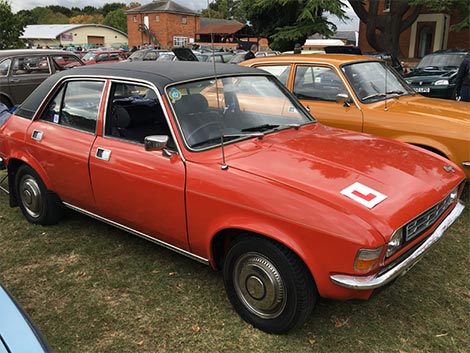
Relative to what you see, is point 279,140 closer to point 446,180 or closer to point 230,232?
point 230,232

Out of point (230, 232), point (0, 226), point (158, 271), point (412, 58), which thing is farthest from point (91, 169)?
point (412, 58)

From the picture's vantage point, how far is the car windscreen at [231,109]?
330 cm

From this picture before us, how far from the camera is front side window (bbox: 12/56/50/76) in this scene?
10.6m

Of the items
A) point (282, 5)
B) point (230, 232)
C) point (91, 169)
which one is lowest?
point (230, 232)

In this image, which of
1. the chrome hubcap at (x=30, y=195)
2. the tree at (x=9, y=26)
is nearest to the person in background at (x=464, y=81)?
the chrome hubcap at (x=30, y=195)

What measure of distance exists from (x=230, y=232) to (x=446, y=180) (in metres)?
1.61

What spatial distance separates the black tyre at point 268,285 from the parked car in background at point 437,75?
8885mm

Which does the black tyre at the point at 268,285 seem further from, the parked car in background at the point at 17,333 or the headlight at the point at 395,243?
the parked car in background at the point at 17,333

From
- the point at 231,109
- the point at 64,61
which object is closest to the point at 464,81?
the point at 231,109

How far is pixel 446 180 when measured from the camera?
315 centimetres

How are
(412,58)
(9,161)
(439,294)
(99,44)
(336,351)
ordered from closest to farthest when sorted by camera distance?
(336,351)
(439,294)
(9,161)
(412,58)
(99,44)

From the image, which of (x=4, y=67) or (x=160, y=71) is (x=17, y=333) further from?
(x=4, y=67)

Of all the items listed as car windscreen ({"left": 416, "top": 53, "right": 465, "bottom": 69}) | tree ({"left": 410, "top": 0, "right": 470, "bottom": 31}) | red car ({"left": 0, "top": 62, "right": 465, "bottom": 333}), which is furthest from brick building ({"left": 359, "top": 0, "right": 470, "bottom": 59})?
red car ({"left": 0, "top": 62, "right": 465, "bottom": 333})

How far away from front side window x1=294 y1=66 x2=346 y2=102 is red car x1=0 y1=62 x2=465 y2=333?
172cm
